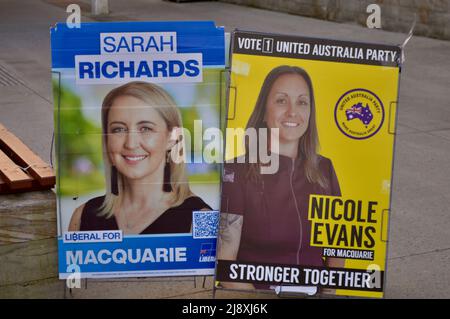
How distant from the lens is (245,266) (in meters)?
4.74

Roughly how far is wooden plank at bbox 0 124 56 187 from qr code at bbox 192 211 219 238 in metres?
0.89

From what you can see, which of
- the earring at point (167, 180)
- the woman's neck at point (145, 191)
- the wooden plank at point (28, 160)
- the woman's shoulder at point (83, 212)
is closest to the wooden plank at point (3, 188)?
the wooden plank at point (28, 160)

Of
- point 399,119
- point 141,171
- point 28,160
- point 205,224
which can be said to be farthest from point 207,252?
point 399,119

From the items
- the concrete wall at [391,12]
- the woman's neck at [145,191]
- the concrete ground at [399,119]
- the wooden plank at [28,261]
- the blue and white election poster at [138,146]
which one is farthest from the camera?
the concrete wall at [391,12]

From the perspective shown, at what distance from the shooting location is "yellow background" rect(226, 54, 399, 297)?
4539mm

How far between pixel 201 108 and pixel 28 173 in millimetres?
1199

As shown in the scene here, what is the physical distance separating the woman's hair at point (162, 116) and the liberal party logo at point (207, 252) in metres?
0.30

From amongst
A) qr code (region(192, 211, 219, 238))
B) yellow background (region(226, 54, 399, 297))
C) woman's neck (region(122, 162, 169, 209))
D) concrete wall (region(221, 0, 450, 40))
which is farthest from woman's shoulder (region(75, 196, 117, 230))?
concrete wall (region(221, 0, 450, 40))

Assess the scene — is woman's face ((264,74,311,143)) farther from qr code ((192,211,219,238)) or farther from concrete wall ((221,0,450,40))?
concrete wall ((221,0,450,40))

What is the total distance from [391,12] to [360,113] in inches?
468

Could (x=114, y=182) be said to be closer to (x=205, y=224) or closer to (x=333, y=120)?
(x=205, y=224)

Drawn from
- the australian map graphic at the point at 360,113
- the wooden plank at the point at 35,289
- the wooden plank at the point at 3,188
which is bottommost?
the wooden plank at the point at 35,289

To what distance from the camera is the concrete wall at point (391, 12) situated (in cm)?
1489

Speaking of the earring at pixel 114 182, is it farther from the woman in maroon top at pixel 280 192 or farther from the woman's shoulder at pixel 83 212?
the woman in maroon top at pixel 280 192
